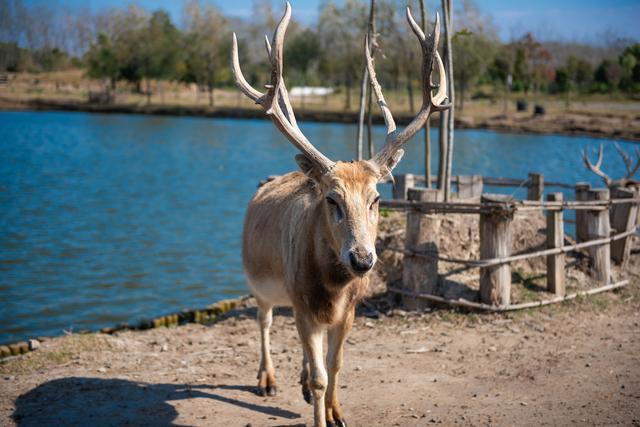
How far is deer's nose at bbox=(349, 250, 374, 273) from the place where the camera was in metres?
5.04

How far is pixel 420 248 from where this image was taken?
31.2ft

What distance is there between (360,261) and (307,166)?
118 centimetres

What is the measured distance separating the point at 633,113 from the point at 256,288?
5322 cm

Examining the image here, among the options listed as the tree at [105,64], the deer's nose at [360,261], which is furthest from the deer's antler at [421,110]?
the tree at [105,64]

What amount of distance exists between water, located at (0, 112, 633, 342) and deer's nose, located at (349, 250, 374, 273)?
7843mm

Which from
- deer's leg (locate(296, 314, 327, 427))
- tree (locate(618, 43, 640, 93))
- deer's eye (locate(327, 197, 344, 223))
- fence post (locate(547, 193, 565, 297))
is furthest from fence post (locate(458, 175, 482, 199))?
tree (locate(618, 43, 640, 93))

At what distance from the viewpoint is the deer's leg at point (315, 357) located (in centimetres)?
602

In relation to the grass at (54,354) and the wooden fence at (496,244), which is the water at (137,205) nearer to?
the grass at (54,354)

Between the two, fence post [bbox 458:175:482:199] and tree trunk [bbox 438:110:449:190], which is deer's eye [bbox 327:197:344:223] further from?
fence post [bbox 458:175:482:199]

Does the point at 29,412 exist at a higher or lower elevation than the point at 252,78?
lower

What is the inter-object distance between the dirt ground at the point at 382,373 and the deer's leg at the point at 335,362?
28 centimetres

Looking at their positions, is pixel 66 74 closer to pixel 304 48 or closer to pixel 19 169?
pixel 304 48

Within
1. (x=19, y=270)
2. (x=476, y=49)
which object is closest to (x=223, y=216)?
(x=19, y=270)

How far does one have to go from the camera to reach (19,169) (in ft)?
97.2
